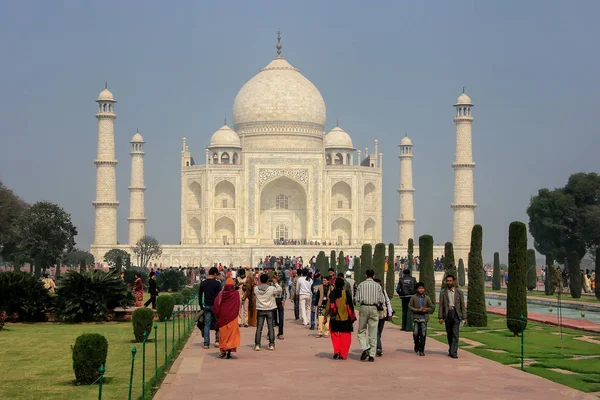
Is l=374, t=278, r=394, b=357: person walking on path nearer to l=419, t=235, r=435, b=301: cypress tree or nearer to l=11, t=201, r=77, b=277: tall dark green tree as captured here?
l=419, t=235, r=435, b=301: cypress tree

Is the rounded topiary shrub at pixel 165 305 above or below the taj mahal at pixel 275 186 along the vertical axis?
below

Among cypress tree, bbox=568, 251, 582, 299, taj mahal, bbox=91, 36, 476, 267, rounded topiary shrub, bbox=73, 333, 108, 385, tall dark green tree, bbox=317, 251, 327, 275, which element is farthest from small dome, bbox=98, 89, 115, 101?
rounded topiary shrub, bbox=73, 333, 108, 385

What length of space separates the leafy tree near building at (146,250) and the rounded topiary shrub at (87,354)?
33.2 metres

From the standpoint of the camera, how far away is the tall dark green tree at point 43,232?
3119 centimetres

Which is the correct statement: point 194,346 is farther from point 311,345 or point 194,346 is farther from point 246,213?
point 246,213

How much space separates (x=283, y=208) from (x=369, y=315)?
37665 millimetres

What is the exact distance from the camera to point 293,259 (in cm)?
4291

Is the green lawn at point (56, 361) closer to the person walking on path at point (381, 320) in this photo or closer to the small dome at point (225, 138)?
the person walking on path at point (381, 320)

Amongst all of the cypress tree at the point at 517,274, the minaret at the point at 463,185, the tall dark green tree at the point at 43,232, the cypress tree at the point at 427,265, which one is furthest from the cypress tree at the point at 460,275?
the cypress tree at the point at 517,274

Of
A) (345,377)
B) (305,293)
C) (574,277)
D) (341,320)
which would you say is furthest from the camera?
(574,277)

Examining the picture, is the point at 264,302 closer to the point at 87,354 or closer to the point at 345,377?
the point at 345,377

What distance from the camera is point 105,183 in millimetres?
44469

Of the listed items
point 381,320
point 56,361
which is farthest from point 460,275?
point 56,361

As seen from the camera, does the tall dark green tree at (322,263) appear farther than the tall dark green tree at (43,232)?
Yes
